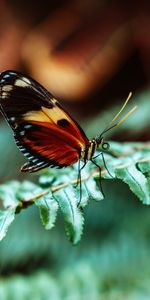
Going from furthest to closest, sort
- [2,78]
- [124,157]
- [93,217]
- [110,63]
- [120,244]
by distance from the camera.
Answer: [110,63]
[93,217]
[120,244]
[124,157]
[2,78]

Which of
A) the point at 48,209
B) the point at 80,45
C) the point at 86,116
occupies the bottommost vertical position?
the point at 86,116

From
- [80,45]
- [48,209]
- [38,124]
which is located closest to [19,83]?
[38,124]

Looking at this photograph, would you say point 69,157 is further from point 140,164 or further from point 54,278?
point 54,278

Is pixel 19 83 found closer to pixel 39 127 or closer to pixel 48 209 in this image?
pixel 39 127

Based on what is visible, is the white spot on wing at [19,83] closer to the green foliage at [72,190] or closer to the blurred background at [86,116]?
the green foliage at [72,190]

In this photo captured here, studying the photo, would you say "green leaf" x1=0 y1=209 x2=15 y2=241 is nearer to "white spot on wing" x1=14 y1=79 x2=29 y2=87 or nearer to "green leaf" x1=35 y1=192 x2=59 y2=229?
"green leaf" x1=35 y1=192 x2=59 y2=229

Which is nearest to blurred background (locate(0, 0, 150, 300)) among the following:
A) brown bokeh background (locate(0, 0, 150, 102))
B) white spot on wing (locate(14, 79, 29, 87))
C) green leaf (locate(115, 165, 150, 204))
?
brown bokeh background (locate(0, 0, 150, 102))

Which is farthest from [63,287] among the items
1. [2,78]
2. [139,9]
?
[139,9]
